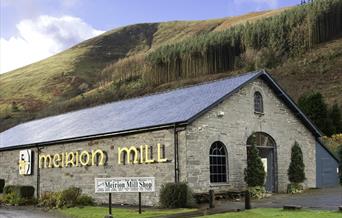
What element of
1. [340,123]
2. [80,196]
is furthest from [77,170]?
[340,123]

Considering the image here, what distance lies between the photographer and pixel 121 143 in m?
25.1

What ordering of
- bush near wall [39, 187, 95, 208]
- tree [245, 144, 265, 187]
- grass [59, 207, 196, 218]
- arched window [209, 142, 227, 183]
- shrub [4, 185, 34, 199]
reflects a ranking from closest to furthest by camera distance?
grass [59, 207, 196, 218]
arched window [209, 142, 227, 183]
bush near wall [39, 187, 95, 208]
tree [245, 144, 265, 187]
shrub [4, 185, 34, 199]

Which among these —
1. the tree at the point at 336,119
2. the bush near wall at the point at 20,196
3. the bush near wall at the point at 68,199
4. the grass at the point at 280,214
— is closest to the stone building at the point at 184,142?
the bush near wall at the point at 68,199

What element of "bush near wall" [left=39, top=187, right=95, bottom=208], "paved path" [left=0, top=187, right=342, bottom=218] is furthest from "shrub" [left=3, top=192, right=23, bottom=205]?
"paved path" [left=0, top=187, right=342, bottom=218]

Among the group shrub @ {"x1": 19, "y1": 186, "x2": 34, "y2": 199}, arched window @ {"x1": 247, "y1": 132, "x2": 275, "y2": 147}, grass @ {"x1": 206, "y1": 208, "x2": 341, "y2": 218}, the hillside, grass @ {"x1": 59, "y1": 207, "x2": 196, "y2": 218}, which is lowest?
grass @ {"x1": 59, "y1": 207, "x2": 196, "y2": 218}

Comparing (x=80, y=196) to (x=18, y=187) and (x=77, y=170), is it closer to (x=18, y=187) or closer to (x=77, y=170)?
(x=77, y=170)

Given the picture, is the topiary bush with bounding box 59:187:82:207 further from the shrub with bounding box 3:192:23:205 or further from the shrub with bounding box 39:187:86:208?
the shrub with bounding box 3:192:23:205

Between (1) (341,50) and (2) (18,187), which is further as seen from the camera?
(1) (341,50)

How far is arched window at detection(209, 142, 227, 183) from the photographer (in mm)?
23891

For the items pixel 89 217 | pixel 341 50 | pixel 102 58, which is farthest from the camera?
pixel 102 58

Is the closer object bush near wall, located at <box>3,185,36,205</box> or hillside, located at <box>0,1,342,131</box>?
bush near wall, located at <box>3,185,36,205</box>

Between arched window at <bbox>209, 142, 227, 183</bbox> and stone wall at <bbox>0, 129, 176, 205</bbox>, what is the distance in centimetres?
222

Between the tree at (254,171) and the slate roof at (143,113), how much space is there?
11.2ft

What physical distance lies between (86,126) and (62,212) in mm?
7844
